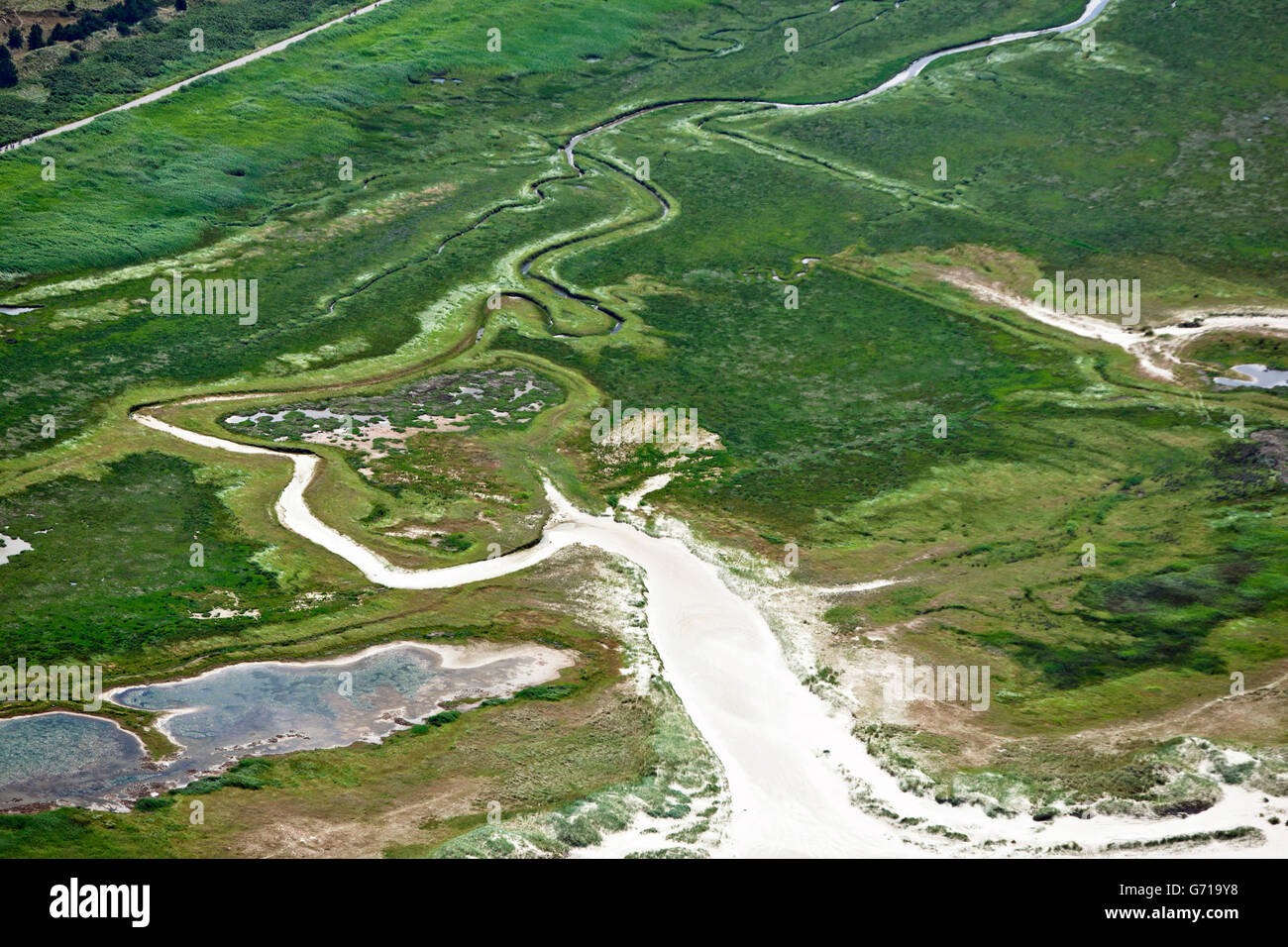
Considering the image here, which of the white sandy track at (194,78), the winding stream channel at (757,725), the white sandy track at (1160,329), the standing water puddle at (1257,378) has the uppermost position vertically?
the white sandy track at (194,78)

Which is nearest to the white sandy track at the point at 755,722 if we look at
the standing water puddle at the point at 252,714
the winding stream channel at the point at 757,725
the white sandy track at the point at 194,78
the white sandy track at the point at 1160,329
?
the winding stream channel at the point at 757,725

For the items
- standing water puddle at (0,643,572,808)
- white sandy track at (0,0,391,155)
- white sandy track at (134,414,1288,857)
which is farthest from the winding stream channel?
white sandy track at (0,0,391,155)

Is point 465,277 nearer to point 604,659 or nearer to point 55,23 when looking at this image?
point 604,659

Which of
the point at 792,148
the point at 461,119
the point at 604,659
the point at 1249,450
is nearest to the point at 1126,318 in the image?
the point at 1249,450

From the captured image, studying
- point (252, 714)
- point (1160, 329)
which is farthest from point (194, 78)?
point (1160, 329)

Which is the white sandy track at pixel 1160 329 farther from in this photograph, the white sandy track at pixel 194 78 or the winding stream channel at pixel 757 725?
the white sandy track at pixel 194 78

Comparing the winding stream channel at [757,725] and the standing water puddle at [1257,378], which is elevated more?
the standing water puddle at [1257,378]

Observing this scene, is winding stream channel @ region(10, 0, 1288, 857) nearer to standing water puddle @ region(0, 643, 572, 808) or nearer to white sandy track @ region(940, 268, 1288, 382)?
standing water puddle @ region(0, 643, 572, 808)

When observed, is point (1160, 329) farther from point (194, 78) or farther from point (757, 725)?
point (194, 78)
